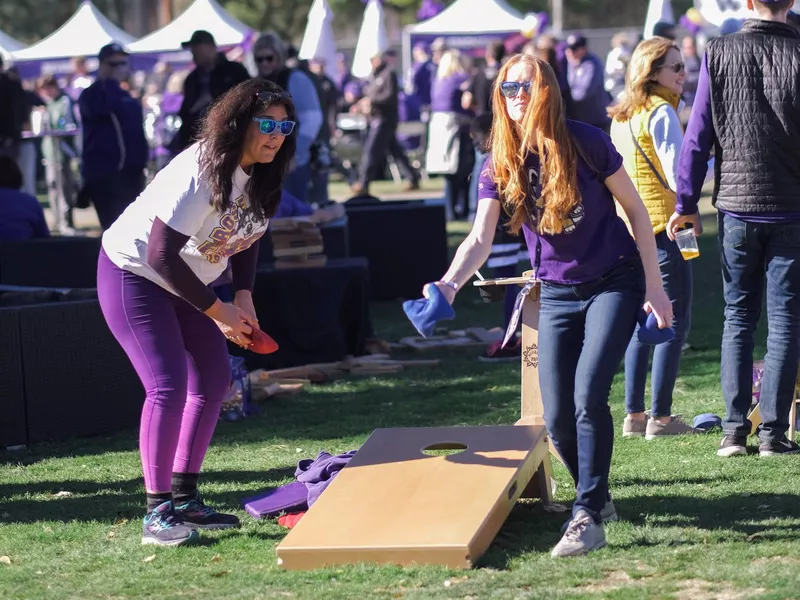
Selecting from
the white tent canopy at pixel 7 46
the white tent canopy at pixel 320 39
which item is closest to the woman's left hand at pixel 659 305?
the white tent canopy at pixel 320 39

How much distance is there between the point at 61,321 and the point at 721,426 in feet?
11.3

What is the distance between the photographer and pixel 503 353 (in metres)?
8.88

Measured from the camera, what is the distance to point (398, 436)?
534 cm

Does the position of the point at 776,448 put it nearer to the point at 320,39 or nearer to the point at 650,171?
the point at 650,171

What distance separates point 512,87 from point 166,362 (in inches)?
63.1

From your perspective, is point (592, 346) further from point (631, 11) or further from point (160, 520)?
point (631, 11)

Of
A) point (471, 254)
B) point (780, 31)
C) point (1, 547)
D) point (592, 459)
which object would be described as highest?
point (780, 31)

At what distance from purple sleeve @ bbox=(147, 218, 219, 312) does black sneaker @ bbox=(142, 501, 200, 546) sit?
891 mm

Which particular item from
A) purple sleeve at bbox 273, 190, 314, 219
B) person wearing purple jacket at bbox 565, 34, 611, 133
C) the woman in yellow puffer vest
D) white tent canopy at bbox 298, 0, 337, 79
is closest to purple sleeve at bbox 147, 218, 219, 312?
the woman in yellow puffer vest

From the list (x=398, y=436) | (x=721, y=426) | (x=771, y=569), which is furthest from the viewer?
(x=721, y=426)

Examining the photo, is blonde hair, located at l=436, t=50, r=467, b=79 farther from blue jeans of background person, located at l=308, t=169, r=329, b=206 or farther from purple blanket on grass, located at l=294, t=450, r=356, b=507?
purple blanket on grass, located at l=294, t=450, r=356, b=507

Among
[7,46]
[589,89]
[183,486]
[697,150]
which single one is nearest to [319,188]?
[589,89]

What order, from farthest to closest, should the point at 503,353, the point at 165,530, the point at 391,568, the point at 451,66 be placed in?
the point at 451,66 < the point at 503,353 < the point at 165,530 < the point at 391,568

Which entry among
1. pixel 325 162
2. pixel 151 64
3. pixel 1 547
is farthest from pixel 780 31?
pixel 151 64
